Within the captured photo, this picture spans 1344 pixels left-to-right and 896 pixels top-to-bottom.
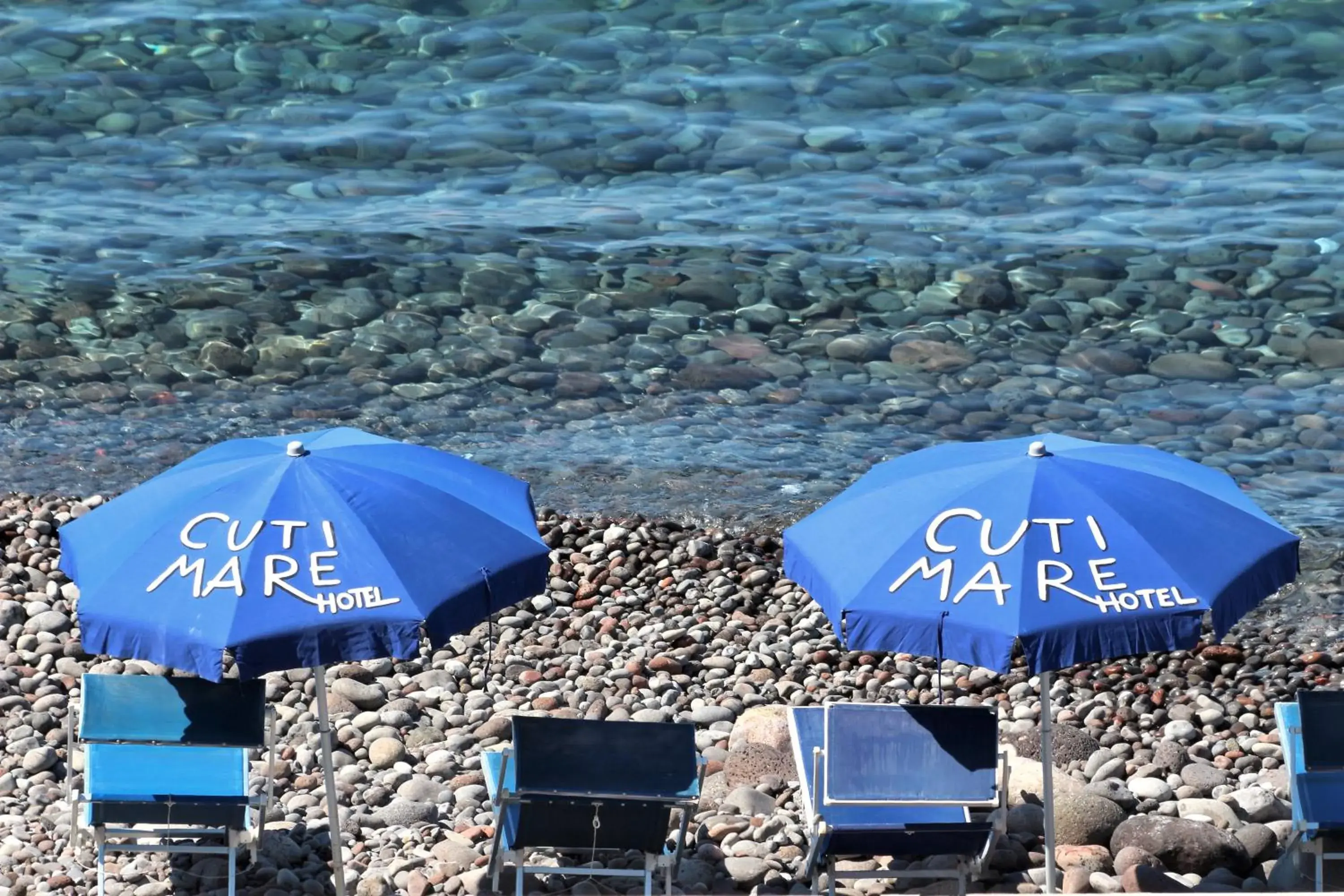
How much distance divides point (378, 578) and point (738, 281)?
31.6 feet

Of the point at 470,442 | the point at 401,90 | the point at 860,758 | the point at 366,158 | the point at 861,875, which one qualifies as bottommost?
the point at 861,875

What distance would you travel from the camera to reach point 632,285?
15.4 metres

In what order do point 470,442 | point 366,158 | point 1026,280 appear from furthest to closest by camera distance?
point 366,158, point 1026,280, point 470,442

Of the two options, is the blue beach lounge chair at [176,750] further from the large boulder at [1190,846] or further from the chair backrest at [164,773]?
the large boulder at [1190,846]

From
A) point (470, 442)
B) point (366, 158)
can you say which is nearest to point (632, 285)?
point (470, 442)

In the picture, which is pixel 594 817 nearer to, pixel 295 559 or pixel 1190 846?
pixel 295 559

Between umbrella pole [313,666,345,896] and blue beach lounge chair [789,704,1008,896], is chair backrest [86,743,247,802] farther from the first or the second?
blue beach lounge chair [789,704,1008,896]

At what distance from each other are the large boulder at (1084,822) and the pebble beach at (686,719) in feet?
0.04

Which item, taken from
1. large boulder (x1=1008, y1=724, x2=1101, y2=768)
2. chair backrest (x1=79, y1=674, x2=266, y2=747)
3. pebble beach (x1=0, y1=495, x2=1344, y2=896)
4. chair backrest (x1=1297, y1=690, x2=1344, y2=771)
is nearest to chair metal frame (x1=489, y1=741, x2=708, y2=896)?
pebble beach (x1=0, y1=495, x2=1344, y2=896)

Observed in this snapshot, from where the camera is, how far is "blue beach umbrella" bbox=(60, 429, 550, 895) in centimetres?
595

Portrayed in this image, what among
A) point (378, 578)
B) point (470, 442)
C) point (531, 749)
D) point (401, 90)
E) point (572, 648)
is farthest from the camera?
point (401, 90)

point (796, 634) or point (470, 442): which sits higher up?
point (470, 442)

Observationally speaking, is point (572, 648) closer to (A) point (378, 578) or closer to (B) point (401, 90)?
(A) point (378, 578)

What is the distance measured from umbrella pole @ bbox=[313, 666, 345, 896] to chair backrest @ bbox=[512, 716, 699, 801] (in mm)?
705
